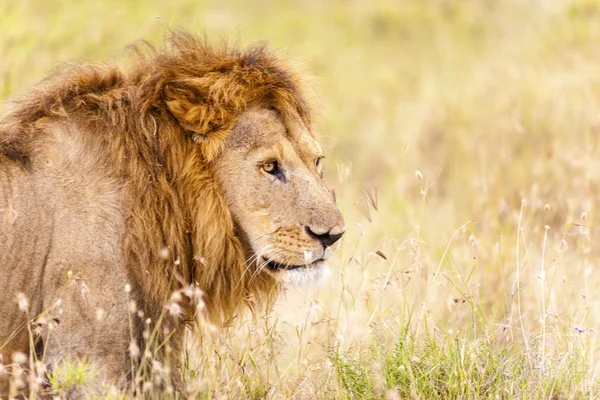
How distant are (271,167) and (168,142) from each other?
1.59 ft

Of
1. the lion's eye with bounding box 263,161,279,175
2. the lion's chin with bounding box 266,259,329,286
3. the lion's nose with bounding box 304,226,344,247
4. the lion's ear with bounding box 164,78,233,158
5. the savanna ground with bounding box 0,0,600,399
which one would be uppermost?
the lion's ear with bounding box 164,78,233,158

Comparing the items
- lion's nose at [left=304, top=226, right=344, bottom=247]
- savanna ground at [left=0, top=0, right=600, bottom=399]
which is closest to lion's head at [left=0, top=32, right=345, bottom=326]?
lion's nose at [left=304, top=226, right=344, bottom=247]

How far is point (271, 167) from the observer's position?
14.2 feet

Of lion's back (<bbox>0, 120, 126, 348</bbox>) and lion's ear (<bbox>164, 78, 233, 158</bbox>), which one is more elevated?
lion's ear (<bbox>164, 78, 233, 158</bbox>)

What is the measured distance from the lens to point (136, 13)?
38.5 ft

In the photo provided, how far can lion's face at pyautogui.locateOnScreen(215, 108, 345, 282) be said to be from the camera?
4.20 meters

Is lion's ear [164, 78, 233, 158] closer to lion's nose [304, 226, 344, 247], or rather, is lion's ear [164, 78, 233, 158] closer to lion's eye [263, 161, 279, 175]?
lion's eye [263, 161, 279, 175]

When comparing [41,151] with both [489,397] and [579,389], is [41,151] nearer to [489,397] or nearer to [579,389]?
[489,397]

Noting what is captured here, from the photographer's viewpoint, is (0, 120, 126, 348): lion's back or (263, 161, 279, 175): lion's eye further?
(263, 161, 279, 175): lion's eye

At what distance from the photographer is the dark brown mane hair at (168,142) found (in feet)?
13.6

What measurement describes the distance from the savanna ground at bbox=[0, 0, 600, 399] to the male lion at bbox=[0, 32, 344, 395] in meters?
0.26

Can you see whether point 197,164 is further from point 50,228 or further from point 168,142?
point 50,228

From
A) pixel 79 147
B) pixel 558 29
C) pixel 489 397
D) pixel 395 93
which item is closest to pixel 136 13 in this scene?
pixel 395 93

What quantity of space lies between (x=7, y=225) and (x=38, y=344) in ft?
1.73
